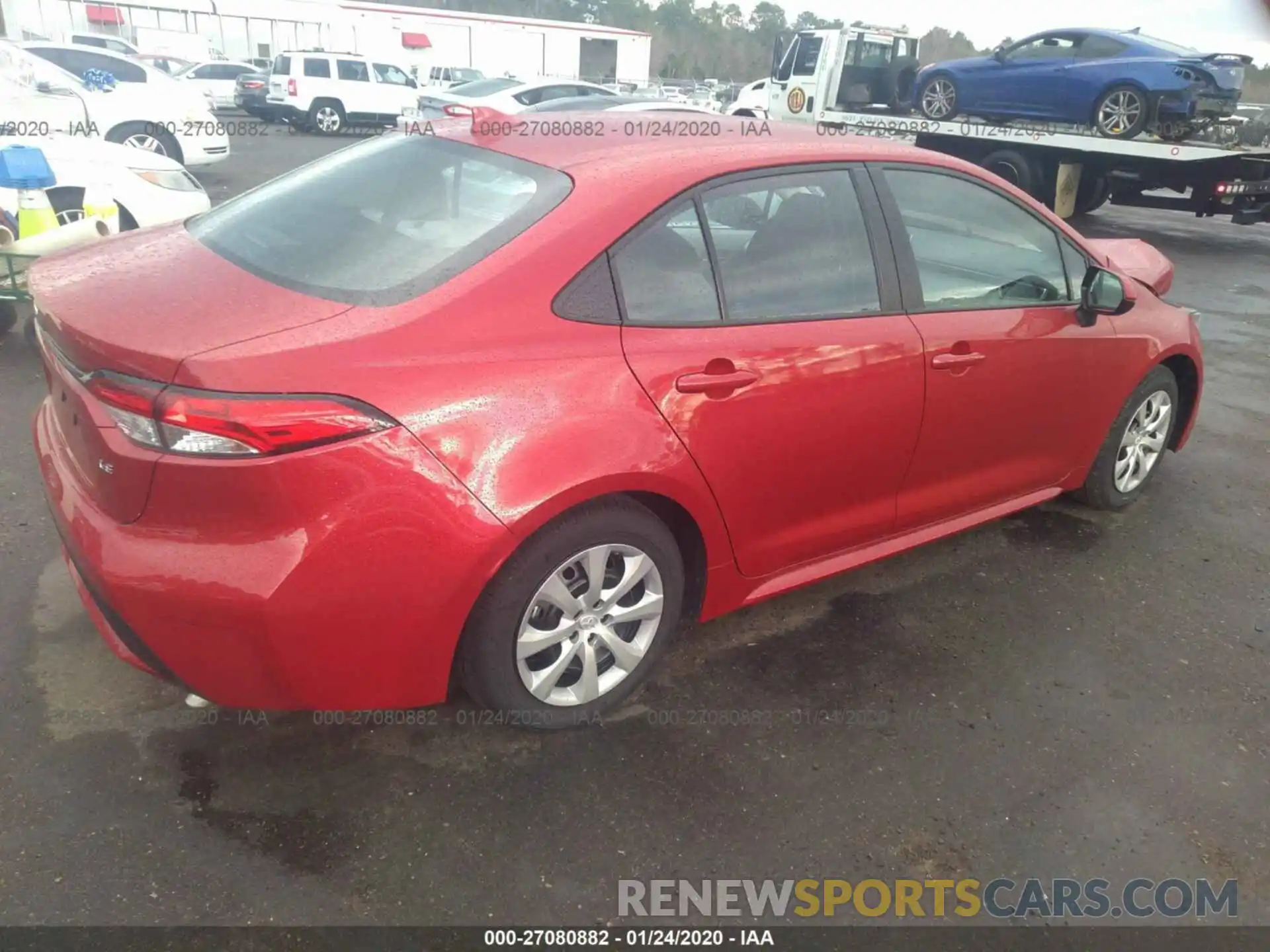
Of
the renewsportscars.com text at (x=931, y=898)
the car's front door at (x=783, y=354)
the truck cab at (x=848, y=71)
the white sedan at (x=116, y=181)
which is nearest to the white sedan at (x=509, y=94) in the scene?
the truck cab at (x=848, y=71)

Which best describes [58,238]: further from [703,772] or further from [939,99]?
[939,99]

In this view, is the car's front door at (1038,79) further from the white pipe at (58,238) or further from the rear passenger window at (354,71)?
the rear passenger window at (354,71)

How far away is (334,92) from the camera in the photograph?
2191 centimetres

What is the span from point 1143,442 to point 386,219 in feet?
11.2

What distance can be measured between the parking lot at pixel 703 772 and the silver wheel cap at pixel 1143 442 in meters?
0.73

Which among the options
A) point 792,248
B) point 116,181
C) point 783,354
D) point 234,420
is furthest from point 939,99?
point 234,420

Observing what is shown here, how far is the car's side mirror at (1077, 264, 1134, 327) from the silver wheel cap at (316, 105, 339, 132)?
21578 mm

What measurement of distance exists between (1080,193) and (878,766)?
42.8 ft

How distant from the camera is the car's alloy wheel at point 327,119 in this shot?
2188 centimetres

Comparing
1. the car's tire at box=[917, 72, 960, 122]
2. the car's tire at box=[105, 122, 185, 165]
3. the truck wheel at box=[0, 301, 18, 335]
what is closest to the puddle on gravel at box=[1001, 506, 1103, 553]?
the truck wheel at box=[0, 301, 18, 335]

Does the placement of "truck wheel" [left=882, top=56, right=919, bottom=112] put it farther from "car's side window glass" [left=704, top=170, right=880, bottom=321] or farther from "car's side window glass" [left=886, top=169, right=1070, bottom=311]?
"car's side window glass" [left=704, top=170, right=880, bottom=321]

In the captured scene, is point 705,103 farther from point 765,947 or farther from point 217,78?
point 765,947

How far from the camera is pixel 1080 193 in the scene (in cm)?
1349

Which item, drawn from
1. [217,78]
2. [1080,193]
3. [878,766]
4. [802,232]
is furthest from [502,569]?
[217,78]
